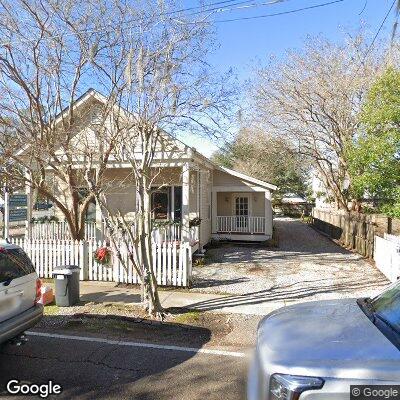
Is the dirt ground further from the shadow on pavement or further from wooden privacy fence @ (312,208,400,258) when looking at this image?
wooden privacy fence @ (312,208,400,258)

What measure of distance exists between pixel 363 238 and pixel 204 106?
9.59 meters

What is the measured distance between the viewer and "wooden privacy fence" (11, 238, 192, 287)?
9.27 m

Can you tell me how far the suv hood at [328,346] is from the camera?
7.77 feet

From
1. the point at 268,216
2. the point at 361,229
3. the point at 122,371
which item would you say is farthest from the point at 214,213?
the point at 122,371

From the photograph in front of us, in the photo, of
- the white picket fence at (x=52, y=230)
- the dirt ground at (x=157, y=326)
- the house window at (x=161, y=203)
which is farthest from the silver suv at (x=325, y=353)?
the house window at (x=161, y=203)

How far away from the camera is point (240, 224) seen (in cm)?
1820

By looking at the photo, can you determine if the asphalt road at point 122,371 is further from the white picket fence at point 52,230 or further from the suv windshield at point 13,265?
the white picket fence at point 52,230

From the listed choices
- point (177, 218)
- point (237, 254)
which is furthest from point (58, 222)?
point (237, 254)

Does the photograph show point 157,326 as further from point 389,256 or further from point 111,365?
point 389,256

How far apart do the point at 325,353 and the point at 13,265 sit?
162 inches

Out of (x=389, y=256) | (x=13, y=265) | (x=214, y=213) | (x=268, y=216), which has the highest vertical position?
(x=214, y=213)

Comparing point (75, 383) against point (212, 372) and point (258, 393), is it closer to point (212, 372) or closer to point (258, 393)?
point (212, 372)

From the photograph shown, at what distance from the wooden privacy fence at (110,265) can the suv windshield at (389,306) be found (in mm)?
5652

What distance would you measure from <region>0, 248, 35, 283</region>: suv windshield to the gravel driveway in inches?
186
